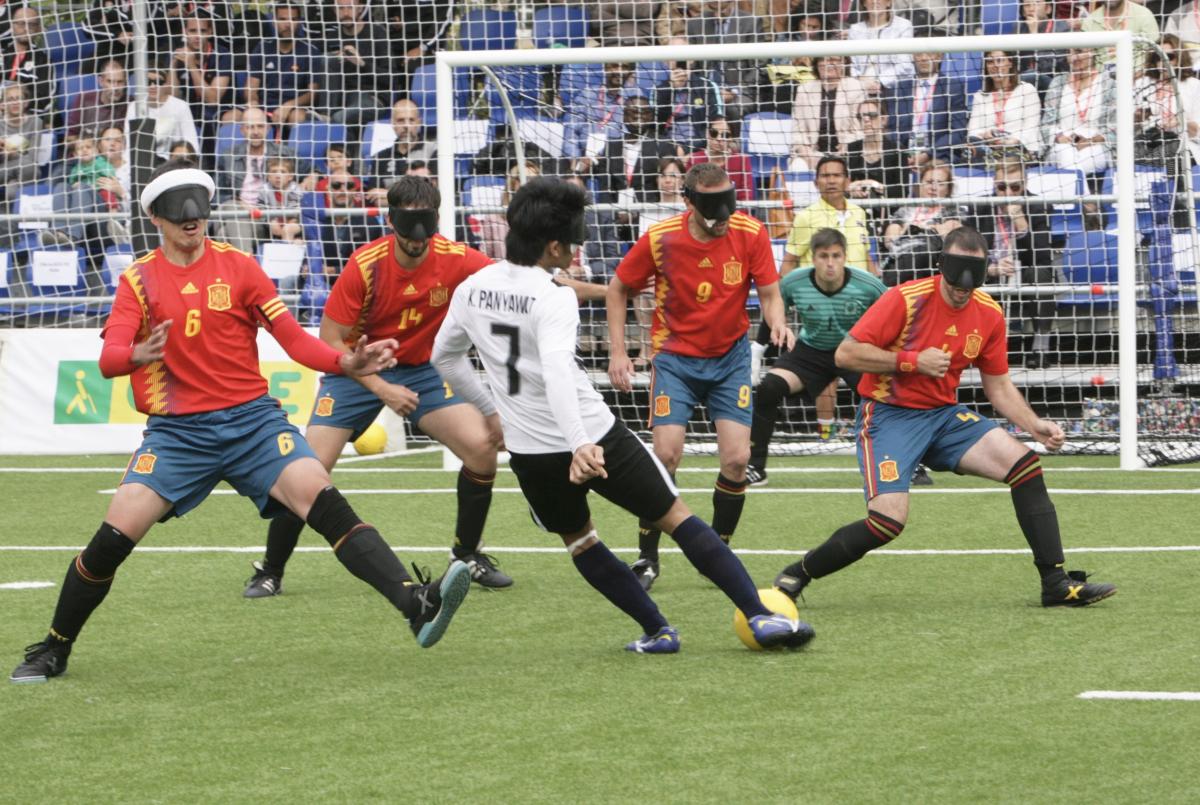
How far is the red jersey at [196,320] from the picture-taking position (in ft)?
20.2

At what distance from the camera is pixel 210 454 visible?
619 cm

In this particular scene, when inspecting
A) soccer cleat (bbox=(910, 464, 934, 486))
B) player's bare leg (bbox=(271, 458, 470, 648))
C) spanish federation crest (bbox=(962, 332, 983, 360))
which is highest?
spanish federation crest (bbox=(962, 332, 983, 360))

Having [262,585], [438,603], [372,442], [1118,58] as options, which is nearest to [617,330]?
[262,585]

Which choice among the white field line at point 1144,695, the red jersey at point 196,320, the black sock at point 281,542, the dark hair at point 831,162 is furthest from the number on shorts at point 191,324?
the dark hair at point 831,162

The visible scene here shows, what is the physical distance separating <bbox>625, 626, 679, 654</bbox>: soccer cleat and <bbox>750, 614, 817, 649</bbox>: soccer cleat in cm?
33

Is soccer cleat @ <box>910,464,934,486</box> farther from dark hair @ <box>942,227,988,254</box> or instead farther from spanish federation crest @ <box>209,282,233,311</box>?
spanish federation crest @ <box>209,282,233,311</box>

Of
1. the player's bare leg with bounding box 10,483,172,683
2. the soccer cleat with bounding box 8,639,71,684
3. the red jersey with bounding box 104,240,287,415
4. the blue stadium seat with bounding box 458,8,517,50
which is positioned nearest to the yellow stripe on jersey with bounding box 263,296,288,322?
the red jersey with bounding box 104,240,287,415

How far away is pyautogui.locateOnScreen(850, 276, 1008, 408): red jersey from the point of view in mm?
7168

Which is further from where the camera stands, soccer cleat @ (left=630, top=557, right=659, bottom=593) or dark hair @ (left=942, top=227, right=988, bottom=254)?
soccer cleat @ (left=630, top=557, right=659, bottom=593)

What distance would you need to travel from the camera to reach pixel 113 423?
13758mm

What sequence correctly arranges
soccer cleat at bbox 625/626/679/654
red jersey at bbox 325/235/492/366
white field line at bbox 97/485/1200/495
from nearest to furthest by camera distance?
soccer cleat at bbox 625/626/679/654 → red jersey at bbox 325/235/492/366 → white field line at bbox 97/485/1200/495

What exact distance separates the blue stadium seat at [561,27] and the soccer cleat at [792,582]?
975 centimetres

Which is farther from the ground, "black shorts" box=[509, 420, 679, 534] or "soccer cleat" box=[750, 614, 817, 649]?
"black shorts" box=[509, 420, 679, 534]

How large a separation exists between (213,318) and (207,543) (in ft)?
12.0
